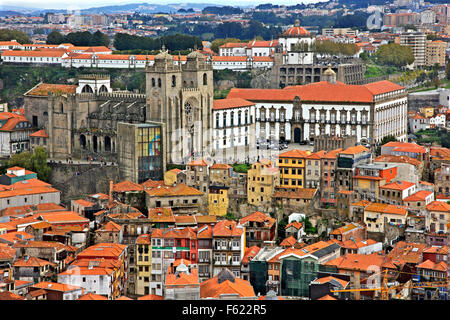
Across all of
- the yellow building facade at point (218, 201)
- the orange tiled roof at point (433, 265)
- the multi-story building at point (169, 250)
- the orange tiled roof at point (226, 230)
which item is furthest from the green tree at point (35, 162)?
the orange tiled roof at point (433, 265)

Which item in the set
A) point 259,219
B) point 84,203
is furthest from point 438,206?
point 84,203

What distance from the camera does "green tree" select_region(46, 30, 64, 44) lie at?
56031 mm

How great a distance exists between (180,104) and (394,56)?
3260 cm

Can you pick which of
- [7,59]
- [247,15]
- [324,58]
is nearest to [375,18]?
[247,15]

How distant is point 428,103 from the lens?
46.4 meters

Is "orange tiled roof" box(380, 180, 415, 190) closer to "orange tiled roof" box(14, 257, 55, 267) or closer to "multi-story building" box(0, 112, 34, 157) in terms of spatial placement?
"orange tiled roof" box(14, 257, 55, 267)

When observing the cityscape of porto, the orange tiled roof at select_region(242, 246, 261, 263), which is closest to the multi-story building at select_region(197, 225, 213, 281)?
the cityscape of porto

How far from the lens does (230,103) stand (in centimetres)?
3206

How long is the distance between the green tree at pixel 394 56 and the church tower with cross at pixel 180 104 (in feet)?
99.2

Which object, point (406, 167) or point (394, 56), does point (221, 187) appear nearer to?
point (406, 167)

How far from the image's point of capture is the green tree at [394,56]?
57.1 meters

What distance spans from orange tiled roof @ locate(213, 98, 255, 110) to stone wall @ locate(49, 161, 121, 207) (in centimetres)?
532

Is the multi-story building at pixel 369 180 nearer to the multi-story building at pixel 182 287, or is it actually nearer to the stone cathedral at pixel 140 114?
the stone cathedral at pixel 140 114

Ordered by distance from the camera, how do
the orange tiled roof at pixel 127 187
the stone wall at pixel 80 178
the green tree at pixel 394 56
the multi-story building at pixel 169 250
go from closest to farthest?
1. the multi-story building at pixel 169 250
2. the orange tiled roof at pixel 127 187
3. the stone wall at pixel 80 178
4. the green tree at pixel 394 56
